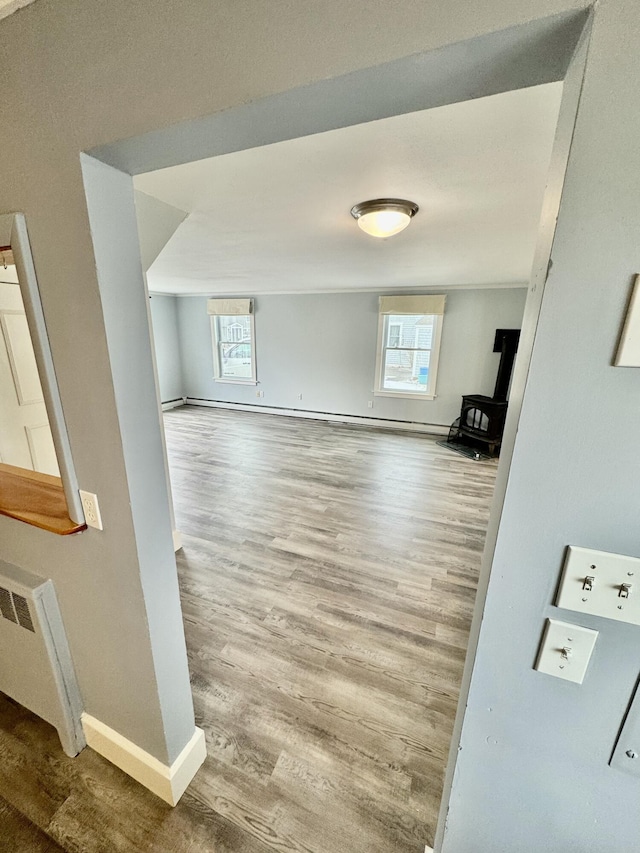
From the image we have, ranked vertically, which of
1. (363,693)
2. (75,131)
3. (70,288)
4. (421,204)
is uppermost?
(421,204)

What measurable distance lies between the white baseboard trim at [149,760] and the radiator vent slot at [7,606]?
51 centimetres

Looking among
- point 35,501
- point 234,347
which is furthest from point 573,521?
point 234,347

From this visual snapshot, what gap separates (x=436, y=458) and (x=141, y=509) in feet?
13.5

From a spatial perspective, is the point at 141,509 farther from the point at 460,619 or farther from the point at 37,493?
the point at 460,619

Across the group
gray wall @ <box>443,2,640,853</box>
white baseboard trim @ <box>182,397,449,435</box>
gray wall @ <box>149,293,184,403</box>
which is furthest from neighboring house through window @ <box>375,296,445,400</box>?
gray wall @ <box>443,2,640,853</box>

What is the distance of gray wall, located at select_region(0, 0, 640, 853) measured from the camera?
16.7 inches

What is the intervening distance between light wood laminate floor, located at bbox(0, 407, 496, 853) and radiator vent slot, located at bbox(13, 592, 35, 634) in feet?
2.01

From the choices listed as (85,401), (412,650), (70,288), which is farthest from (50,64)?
(412,650)

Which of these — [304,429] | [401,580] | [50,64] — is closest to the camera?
[50,64]

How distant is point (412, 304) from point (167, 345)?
15.7 ft

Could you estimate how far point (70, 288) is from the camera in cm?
80

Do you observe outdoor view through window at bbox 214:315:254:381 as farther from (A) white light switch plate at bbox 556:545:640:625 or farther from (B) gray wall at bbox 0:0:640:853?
(A) white light switch plate at bbox 556:545:640:625

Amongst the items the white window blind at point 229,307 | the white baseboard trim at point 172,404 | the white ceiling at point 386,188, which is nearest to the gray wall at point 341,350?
the white window blind at point 229,307

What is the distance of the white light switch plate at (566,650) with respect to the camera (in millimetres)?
566
